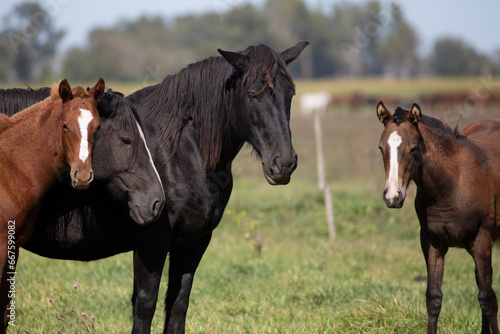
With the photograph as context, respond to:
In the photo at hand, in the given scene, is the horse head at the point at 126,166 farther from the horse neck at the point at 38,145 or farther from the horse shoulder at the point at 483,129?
the horse shoulder at the point at 483,129

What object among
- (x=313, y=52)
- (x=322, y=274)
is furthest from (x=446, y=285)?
(x=313, y=52)

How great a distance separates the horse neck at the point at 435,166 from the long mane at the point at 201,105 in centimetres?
170

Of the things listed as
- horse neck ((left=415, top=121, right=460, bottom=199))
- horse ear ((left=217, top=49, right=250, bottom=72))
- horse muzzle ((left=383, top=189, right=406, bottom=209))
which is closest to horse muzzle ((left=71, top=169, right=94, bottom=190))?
horse ear ((left=217, top=49, right=250, bottom=72))

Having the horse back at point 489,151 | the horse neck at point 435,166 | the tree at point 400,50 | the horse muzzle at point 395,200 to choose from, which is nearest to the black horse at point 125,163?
the horse muzzle at point 395,200

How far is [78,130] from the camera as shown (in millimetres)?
2877

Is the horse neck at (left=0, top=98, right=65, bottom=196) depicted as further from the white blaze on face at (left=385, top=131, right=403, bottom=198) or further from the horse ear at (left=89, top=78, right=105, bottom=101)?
the white blaze on face at (left=385, top=131, right=403, bottom=198)

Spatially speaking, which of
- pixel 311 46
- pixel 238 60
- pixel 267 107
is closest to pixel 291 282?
pixel 267 107

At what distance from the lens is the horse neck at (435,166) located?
407 cm

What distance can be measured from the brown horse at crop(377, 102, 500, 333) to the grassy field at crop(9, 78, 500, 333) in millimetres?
524

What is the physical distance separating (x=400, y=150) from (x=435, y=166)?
1.48 feet

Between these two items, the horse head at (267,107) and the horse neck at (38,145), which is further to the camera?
the horse head at (267,107)

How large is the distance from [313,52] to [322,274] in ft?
173

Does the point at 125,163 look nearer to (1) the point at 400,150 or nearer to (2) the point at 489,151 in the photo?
(1) the point at 400,150

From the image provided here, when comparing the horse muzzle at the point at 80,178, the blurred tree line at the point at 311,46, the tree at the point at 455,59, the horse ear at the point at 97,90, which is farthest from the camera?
the tree at the point at 455,59
